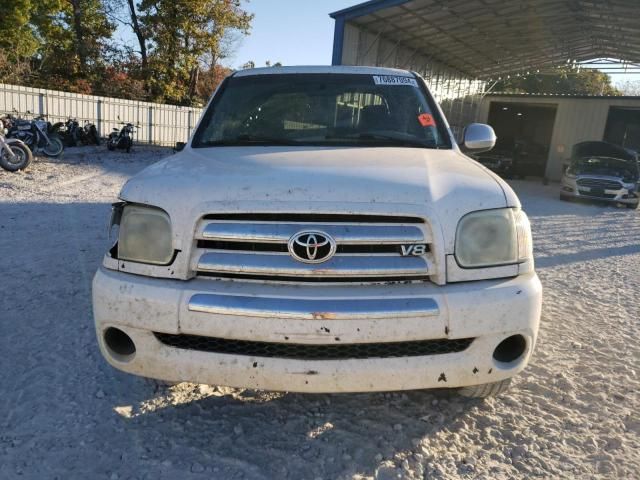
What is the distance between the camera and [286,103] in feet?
11.7

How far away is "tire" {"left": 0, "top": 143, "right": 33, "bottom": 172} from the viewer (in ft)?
33.4

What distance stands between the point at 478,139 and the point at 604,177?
11.6 meters

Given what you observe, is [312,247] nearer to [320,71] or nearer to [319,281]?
[319,281]

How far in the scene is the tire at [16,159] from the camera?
10.2m

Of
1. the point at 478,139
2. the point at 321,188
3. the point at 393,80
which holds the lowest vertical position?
the point at 321,188

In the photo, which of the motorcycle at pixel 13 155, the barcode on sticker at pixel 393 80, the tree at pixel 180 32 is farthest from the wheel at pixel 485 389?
the tree at pixel 180 32

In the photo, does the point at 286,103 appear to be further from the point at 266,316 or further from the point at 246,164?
the point at 266,316

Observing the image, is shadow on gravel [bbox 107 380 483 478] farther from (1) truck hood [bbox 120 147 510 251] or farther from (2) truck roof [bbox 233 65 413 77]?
(2) truck roof [bbox 233 65 413 77]

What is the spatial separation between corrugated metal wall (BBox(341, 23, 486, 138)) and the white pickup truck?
14.7 meters

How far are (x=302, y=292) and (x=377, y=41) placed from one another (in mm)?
17982

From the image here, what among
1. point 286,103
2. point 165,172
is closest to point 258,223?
point 165,172

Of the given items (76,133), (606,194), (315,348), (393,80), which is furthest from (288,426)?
(76,133)

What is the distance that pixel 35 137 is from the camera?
13.0 meters

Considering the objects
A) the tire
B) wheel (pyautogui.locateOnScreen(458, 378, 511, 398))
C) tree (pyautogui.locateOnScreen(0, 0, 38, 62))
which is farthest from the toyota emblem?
tree (pyautogui.locateOnScreen(0, 0, 38, 62))
